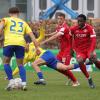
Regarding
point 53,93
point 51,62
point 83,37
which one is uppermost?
point 83,37

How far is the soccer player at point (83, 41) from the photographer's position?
1544 centimetres

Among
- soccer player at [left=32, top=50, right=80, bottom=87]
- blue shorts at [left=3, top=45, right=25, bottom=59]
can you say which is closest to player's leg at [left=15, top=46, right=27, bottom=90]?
blue shorts at [left=3, top=45, right=25, bottom=59]

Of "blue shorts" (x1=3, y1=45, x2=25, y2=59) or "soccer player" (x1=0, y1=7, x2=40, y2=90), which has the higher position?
"soccer player" (x1=0, y1=7, x2=40, y2=90)

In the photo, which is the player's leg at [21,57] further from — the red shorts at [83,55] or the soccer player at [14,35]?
the red shorts at [83,55]

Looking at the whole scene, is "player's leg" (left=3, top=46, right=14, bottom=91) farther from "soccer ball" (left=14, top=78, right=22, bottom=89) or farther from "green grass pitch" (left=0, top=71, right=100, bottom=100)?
"green grass pitch" (left=0, top=71, right=100, bottom=100)

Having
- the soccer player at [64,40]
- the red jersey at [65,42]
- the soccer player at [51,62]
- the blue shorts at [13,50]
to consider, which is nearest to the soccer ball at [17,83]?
the blue shorts at [13,50]

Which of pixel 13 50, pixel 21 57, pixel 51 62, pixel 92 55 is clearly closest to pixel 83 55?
pixel 92 55

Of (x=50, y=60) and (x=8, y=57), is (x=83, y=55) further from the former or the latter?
(x=8, y=57)

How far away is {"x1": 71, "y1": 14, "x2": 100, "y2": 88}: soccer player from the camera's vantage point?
50.6 feet

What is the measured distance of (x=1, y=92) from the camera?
1416cm

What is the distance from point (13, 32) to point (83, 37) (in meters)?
2.00

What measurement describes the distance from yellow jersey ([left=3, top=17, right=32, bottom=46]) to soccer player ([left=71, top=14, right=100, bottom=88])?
161 centimetres

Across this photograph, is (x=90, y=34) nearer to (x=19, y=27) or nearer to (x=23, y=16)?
(x=19, y=27)

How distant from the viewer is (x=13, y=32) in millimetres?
14414
